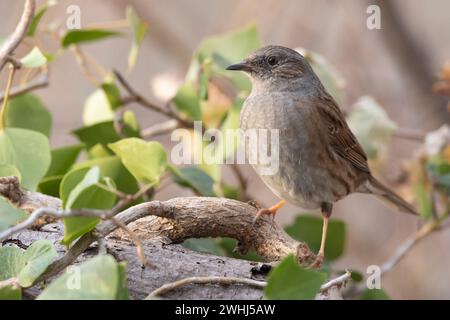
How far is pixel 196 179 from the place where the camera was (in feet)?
10.4

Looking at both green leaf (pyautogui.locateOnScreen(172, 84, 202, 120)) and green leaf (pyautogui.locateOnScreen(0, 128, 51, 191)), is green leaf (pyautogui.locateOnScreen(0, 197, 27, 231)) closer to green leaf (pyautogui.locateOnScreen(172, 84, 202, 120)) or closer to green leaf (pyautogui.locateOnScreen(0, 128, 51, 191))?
green leaf (pyautogui.locateOnScreen(0, 128, 51, 191))

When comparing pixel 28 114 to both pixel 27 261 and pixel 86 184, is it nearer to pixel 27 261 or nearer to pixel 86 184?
pixel 27 261

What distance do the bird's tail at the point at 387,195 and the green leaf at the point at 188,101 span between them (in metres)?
1.09

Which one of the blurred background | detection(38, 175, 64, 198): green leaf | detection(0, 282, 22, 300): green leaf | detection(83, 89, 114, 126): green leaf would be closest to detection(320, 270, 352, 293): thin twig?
detection(0, 282, 22, 300): green leaf

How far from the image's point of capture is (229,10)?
7.46m

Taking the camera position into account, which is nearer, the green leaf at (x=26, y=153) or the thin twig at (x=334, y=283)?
the thin twig at (x=334, y=283)

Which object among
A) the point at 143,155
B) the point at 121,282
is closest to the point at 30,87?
the point at 143,155

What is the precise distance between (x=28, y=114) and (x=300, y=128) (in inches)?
48.1

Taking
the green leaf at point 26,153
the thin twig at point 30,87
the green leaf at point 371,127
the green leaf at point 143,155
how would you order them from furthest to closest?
the green leaf at point 371,127 < the thin twig at point 30,87 < the green leaf at point 26,153 < the green leaf at point 143,155

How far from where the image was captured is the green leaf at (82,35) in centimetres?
338

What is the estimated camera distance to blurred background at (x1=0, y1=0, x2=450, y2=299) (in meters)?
5.76

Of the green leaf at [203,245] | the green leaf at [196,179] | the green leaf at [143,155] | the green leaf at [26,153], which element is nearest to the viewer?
the green leaf at [143,155]

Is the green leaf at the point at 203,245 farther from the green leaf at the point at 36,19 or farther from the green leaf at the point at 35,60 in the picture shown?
the green leaf at the point at 36,19

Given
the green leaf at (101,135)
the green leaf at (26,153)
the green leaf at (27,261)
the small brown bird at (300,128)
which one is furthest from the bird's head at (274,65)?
the green leaf at (27,261)
